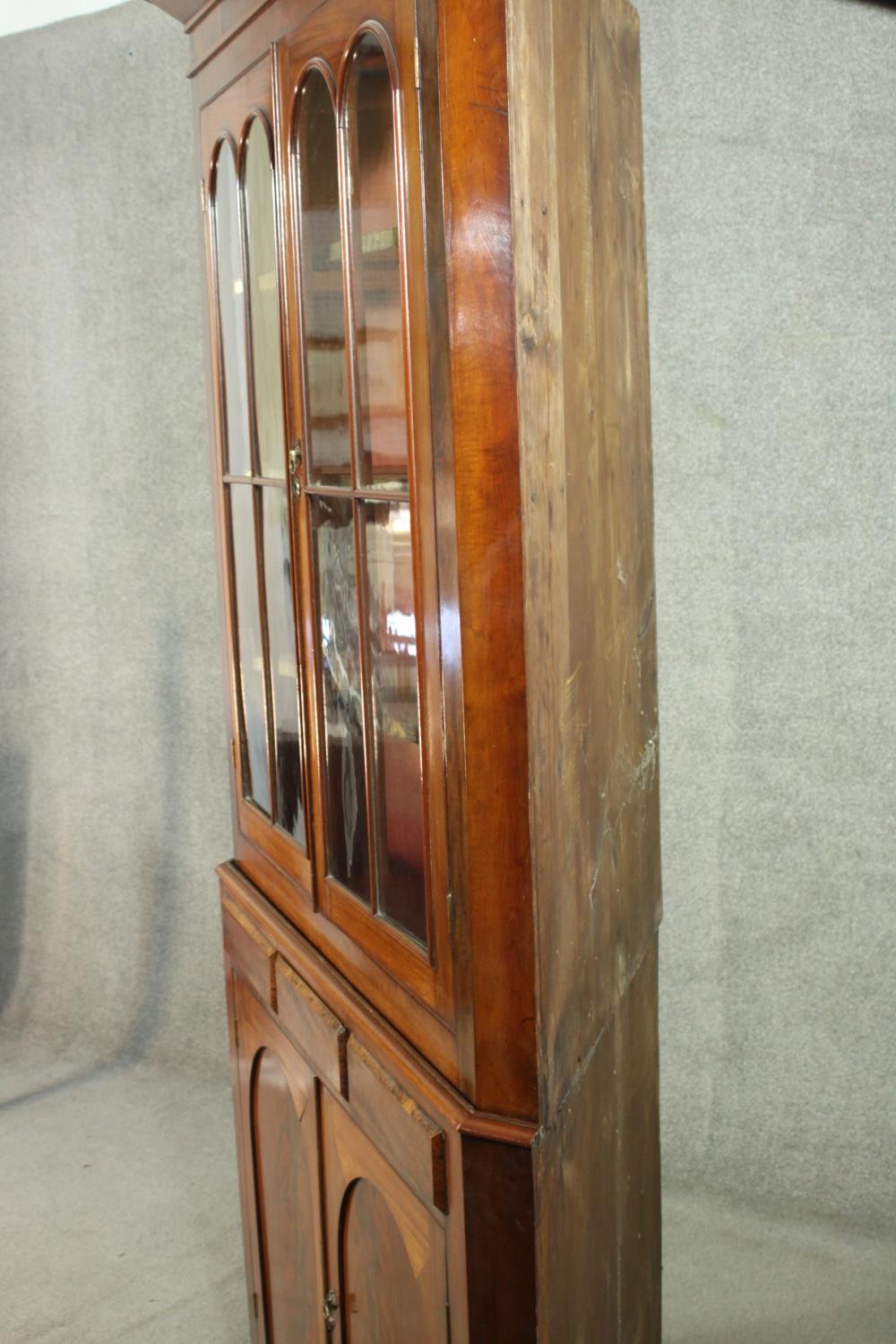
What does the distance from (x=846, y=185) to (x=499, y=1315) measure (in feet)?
5.82

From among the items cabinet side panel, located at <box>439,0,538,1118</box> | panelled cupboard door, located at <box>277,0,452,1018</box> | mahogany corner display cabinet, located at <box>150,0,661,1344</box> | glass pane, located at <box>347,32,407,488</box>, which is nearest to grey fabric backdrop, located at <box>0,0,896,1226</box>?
mahogany corner display cabinet, located at <box>150,0,661,1344</box>

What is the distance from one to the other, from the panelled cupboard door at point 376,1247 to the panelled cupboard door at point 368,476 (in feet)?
0.78

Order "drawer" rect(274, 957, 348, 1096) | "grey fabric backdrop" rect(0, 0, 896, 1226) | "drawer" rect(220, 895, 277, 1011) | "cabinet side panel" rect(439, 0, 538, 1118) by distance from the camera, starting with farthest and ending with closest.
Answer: "grey fabric backdrop" rect(0, 0, 896, 1226) → "drawer" rect(220, 895, 277, 1011) → "drawer" rect(274, 957, 348, 1096) → "cabinet side panel" rect(439, 0, 538, 1118)

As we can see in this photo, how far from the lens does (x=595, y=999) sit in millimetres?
1363

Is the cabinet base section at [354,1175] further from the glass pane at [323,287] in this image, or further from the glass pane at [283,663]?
the glass pane at [323,287]

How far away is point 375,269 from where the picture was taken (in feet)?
4.17

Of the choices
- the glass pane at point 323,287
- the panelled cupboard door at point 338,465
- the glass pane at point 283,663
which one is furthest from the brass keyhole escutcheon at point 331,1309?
the glass pane at point 323,287

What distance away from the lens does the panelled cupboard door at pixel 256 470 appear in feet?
5.24

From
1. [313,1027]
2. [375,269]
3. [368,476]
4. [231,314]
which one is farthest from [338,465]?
[313,1027]

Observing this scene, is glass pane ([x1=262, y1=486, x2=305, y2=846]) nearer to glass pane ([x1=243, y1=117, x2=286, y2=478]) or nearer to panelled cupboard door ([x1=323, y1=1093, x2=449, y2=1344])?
glass pane ([x1=243, y1=117, x2=286, y2=478])

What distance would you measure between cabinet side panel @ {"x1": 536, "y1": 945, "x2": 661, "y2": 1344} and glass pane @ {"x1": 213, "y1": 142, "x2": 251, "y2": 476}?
848 millimetres

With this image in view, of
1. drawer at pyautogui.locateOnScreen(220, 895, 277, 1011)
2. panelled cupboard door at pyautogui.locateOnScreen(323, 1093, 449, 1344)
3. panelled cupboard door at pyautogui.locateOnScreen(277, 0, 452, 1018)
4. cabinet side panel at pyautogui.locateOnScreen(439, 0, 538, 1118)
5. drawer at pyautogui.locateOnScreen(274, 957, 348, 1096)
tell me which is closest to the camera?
cabinet side panel at pyautogui.locateOnScreen(439, 0, 538, 1118)

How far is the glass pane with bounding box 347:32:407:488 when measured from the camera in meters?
1.23

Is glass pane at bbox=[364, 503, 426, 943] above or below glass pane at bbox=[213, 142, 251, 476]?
below
